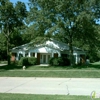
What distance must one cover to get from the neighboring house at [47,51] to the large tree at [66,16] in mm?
7322

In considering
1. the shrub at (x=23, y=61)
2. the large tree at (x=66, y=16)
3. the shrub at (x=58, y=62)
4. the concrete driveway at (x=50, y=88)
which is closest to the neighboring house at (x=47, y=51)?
the shrub at (x=58, y=62)

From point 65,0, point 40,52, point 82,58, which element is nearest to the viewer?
point 65,0

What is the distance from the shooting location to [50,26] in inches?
1277

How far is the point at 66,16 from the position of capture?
32.5 meters

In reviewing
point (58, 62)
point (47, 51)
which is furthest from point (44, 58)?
point (58, 62)

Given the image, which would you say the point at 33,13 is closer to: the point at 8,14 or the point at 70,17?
the point at 70,17

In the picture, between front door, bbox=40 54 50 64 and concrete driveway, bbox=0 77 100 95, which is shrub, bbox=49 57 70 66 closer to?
front door, bbox=40 54 50 64

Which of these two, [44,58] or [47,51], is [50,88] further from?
[44,58]

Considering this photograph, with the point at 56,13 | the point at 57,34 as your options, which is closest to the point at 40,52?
the point at 57,34

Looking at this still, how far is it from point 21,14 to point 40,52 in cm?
844

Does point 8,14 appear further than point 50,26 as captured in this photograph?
Yes

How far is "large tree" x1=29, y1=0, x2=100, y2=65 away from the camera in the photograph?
31.3m

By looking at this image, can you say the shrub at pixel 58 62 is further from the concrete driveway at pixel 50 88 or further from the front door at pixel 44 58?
the concrete driveway at pixel 50 88

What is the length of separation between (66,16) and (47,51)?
1016 cm
